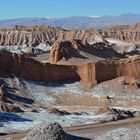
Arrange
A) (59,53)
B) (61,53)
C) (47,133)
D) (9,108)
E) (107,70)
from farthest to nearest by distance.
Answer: (61,53), (59,53), (107,70), (9,108), (47,133)

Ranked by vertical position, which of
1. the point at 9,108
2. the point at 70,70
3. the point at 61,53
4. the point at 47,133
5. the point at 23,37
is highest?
the point at 47,133

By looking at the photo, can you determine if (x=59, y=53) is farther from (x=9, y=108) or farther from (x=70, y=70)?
(x=9, y=108)

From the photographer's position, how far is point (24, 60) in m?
60.6

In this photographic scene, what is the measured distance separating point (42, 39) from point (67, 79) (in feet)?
315

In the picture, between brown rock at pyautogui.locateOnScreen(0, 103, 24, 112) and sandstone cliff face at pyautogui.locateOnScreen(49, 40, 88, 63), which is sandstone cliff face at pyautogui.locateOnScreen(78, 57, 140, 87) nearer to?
sandstone cliff face at pyautogui.locateOnScreen(49, 40, 88, 63)

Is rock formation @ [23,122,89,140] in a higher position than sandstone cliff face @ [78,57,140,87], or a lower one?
higher

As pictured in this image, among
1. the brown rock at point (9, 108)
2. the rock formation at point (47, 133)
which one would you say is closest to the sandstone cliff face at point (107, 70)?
the brown rock at point (9, 108)

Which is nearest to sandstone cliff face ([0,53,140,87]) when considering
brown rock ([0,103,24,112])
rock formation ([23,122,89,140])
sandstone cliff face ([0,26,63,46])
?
brown rock ([0,103,24,112])

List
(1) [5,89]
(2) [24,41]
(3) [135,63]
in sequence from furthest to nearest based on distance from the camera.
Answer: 1. (2) [24,41]
2. (3) [135,63]
3. (1) [5,89]

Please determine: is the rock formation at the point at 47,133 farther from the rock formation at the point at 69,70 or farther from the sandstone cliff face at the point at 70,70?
the rock formation at the point at 69,70

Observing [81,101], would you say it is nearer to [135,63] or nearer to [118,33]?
[135,63]

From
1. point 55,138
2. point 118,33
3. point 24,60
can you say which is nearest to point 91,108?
point 24,60

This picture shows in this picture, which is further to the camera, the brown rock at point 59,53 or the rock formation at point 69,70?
the brown rock at point 59,53

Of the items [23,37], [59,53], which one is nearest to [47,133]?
[59,53]
